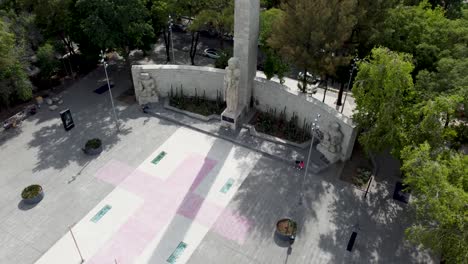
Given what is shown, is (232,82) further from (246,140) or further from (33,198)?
(33,198)

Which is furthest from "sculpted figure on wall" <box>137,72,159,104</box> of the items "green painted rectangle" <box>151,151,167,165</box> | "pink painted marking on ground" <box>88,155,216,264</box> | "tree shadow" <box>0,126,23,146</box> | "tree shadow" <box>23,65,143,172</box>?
"tree shadow" <box>0,126,23,146</box>

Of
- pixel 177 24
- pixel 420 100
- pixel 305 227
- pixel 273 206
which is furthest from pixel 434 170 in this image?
pixel 177 24

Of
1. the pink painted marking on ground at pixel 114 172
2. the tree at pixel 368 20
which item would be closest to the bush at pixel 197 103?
the pink painted marking on ground at pixel 114 172

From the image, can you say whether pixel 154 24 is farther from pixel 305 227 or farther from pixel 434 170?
pixel 434 170

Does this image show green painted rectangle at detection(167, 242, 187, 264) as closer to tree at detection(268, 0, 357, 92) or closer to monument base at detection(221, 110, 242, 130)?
monument base at detection(221, 110, 242, 130)

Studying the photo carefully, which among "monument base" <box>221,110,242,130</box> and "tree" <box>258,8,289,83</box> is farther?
"tree" <box>258,8,289,83</box>
